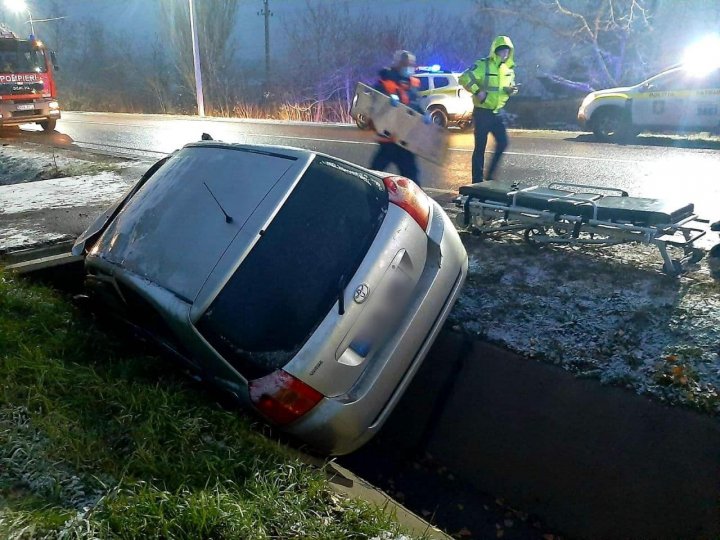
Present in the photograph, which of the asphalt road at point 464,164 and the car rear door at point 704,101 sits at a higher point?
the car rear door at point 704,101

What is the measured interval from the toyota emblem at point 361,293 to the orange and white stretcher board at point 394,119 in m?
4.09

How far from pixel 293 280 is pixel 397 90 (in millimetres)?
4477

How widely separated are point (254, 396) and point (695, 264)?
3863 mm

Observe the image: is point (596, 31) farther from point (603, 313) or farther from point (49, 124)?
point (603, 313)

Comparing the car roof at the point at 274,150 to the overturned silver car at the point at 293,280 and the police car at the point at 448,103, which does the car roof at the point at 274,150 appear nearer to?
the overturned silver car at the point at 293,280

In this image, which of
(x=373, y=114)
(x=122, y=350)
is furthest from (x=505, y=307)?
(x=373, y=114)

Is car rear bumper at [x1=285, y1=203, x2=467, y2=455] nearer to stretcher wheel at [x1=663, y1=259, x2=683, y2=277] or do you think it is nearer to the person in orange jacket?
stretcher wheel at [x1=663, y1=259, x2=683, y2=277]

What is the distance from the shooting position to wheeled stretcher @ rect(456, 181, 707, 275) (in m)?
4.76

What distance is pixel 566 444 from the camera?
11.9 ft

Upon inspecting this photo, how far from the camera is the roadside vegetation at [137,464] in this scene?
233 cm

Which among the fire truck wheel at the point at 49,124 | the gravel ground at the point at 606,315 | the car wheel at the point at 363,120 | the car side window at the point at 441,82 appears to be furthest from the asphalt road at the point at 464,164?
the car wheel at the point at 363,120

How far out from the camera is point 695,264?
505cm

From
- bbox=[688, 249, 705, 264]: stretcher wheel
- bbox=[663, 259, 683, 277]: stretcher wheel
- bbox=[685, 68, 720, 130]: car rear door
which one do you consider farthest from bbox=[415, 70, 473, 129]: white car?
bbox=[663, 259, 683, 277]: stretcher wheel

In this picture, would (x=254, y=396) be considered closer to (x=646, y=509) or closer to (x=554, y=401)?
(x=554, y=401)
